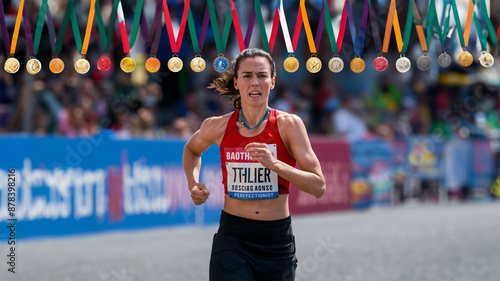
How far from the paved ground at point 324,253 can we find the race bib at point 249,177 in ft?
12.0

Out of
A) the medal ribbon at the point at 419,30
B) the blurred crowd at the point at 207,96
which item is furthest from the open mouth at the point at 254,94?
the blurred crowd at the point at 207,96

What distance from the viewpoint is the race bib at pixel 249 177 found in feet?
14.6

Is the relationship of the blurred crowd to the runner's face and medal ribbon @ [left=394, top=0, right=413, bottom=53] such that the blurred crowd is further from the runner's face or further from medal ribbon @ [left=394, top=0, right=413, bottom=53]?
the runner's face

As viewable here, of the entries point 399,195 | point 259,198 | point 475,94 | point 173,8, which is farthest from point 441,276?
point 475,94

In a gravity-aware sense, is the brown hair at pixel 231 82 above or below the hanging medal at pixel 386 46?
below

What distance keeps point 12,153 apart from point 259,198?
21.5 feet

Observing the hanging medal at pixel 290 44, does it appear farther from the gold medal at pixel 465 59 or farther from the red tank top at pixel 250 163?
the gold medal at pixel 465 59

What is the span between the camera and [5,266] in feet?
28.9

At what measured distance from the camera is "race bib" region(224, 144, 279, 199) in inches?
176

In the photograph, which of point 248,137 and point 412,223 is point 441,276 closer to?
point 248,137

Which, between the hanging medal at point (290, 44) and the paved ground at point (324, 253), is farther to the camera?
the paved ground at point (324, 253)

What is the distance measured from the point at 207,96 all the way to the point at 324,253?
635 cm

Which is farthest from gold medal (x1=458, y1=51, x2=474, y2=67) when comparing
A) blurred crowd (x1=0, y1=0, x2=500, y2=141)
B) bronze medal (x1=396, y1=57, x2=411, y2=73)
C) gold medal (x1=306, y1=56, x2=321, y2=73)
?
blurred crowd (x1=0, y1=0, x2=500, y2=141)

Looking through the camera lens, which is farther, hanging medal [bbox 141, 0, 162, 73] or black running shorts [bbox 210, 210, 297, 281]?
hanging medal [bbox 141, 0, 162, 73]
